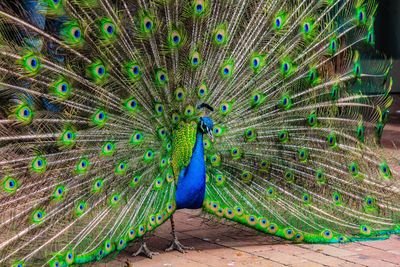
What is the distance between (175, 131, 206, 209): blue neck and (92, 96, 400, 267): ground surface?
428 mm

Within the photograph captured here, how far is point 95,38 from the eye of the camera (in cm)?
518

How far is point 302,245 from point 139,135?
145 cm

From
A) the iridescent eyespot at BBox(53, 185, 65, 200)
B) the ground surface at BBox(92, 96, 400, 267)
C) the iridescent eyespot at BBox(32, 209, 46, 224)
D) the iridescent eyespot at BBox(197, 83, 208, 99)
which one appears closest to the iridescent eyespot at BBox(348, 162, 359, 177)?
the ground surface at BBox(92, 96, 400, 267)

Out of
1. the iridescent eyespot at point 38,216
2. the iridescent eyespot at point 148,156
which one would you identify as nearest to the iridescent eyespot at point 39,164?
the iridescent eyespot at point 38,216

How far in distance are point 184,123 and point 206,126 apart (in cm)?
28

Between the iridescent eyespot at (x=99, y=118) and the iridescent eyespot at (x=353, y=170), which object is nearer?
the iridescent eyespot at (x=99, y=118)

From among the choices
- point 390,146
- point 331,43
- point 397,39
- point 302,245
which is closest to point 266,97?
point 331,43

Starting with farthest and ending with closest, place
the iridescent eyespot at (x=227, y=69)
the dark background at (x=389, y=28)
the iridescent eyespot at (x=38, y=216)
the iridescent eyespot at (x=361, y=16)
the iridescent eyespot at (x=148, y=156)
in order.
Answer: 1. the dark background at (x=389, y=28)
2. the iridescent eyespot at (x=361, y=16)
3. the iridescent eyespot at (x=227, y=69)
4. the iridescent eyespot at (x=148, y=156)
5. the iridescent eyespot at (x=38, y=216)

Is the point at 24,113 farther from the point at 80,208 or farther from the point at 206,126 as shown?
the point at 206,126

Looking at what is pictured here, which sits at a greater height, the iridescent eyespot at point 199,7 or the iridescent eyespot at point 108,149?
the iridescent eyespot at point 199,7

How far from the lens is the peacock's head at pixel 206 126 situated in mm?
5172

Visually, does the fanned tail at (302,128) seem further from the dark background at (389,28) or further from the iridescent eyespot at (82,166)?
the dark background at (389,28)

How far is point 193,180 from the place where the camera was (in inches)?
208

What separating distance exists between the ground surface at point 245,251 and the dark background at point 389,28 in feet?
25.4
